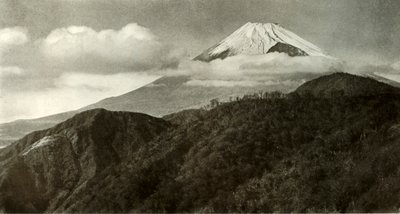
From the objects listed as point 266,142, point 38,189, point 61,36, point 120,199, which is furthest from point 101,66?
point 38,189

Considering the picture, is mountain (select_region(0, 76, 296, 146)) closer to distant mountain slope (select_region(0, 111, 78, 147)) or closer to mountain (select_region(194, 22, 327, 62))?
distant mountain slope (select_region(0, 111, 78, 147))

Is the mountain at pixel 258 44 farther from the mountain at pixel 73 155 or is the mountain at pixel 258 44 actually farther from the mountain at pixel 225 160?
the mountain at pixel 73 155

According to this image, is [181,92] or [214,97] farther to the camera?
[181,92]

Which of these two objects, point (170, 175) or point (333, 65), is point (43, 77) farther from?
point (333, 65)

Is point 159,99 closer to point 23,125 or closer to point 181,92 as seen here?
point 181,92

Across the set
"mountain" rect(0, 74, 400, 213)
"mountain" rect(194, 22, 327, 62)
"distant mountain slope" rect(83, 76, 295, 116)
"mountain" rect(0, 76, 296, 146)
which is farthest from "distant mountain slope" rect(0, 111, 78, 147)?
"mountain" rect(194, 22, 327, 62)

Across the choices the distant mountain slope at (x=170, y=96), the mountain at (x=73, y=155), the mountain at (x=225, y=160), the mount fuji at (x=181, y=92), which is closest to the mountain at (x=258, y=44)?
the mount fuji at (x=181, y=92)

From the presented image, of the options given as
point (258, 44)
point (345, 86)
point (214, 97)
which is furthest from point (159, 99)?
point (345, 86)
